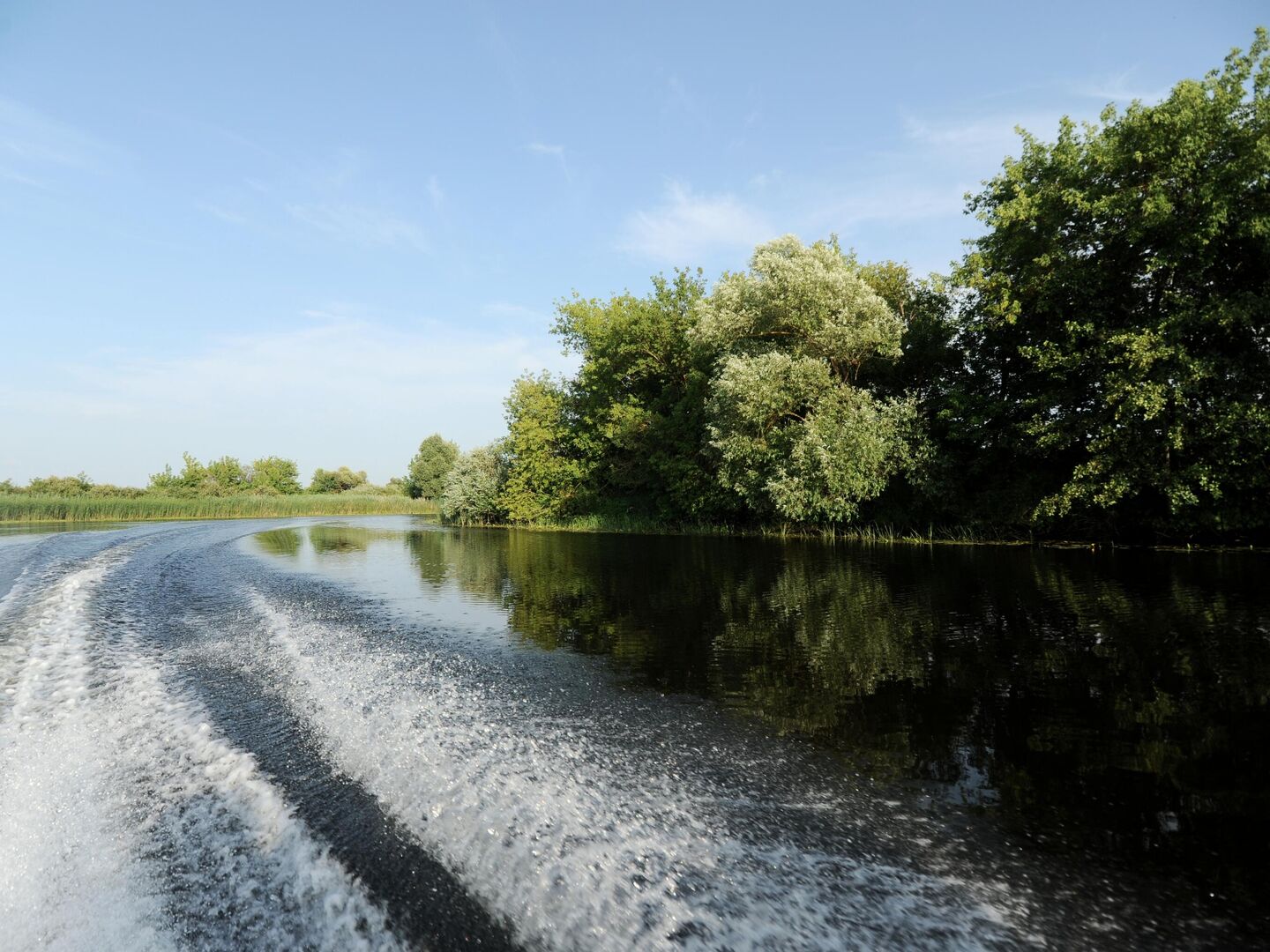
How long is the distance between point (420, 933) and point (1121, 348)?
22048 mm

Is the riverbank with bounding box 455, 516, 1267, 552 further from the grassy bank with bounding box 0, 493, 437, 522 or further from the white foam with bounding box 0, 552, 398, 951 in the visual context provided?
the grassy bank with bounding box 0, 493, 437, 522

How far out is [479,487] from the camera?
1863 inches

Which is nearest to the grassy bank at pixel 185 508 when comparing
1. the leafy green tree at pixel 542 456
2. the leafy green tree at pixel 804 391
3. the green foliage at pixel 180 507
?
the green foliage at pixel 180 507

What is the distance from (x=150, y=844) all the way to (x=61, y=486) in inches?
3444

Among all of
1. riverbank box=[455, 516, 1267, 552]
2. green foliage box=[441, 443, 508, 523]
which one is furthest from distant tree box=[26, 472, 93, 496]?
riverbank box=[455, 516, 1267, 552]

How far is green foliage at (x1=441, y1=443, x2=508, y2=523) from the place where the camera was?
1849 inches

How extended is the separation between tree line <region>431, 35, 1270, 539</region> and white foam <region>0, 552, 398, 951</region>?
20.2 meters

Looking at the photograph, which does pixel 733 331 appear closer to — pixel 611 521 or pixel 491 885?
pixel 611 521

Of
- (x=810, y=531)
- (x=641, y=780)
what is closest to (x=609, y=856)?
(x=641, y=780)

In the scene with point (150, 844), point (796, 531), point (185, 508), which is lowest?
point (150, 844)

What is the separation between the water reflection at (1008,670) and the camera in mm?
3994

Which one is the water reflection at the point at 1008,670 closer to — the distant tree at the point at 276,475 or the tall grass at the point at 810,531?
the tall grass at the point at 810,531

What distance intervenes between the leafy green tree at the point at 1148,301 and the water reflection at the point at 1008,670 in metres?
3.26

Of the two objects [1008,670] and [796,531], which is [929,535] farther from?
[1008,670]
